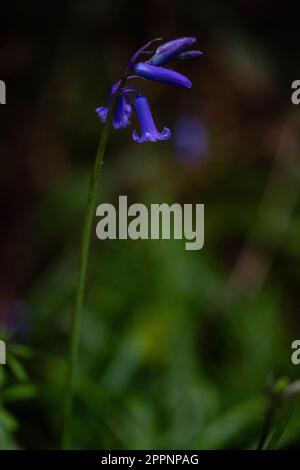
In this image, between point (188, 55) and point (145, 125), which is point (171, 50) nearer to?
point (188, 55)

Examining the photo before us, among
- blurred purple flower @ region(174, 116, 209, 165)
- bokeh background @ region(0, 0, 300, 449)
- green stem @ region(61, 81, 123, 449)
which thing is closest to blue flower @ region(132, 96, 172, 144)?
green stem @ region(61, 81, 123, 449)

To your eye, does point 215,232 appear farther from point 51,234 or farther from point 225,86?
point 225,86

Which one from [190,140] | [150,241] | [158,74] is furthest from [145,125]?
[190,140]

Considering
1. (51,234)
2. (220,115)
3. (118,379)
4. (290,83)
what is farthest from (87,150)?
(118,379)

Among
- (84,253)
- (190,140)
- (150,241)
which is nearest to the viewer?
(84,253)

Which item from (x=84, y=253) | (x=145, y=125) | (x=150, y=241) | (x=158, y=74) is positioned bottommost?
(x=150, y=241)

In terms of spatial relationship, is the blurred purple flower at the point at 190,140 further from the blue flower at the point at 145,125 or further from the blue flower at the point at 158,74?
the blue flower at the point at 158,74

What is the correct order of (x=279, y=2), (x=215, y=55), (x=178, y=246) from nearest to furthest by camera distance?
(x=178, y=246)
(x=279, y=2)
(x=215, y=55)
